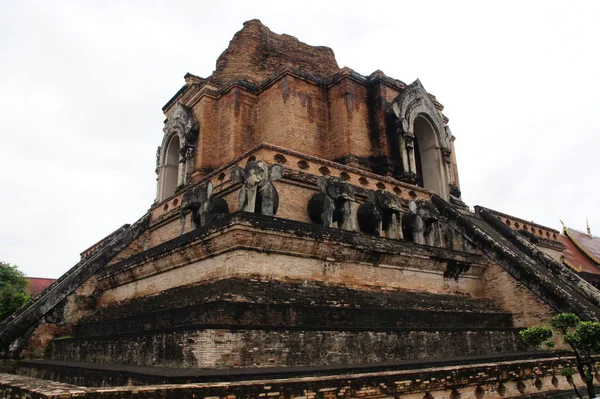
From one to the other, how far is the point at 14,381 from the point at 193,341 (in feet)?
7.10

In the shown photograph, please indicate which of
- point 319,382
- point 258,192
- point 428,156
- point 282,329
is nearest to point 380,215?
point 258,192

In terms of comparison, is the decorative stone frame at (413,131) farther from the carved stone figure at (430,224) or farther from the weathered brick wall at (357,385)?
the weathered brick wall at (357,385)

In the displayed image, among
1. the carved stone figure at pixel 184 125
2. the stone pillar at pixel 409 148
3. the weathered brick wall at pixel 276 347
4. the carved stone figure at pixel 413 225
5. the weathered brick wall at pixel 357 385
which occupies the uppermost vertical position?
the carved stone figure at pixel 184 125

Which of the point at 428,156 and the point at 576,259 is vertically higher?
the point at 428,156

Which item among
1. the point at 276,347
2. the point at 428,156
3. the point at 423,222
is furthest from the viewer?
the point at 428,156

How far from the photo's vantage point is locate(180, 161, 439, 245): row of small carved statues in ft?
33.1

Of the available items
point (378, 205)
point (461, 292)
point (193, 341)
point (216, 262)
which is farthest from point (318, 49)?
point (193, 341)

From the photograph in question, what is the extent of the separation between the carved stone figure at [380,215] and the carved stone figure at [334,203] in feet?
2.61

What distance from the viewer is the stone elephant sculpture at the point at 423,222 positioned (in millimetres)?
12539

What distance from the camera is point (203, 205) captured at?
11.1m

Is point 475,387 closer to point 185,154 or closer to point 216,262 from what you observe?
point 216,262

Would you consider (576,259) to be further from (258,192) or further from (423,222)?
(258,192)

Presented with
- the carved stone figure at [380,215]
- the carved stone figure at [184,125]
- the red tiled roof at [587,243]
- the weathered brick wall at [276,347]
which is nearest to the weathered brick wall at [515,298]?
the weathered brick wall at [276,347]

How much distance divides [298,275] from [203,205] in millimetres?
3344
